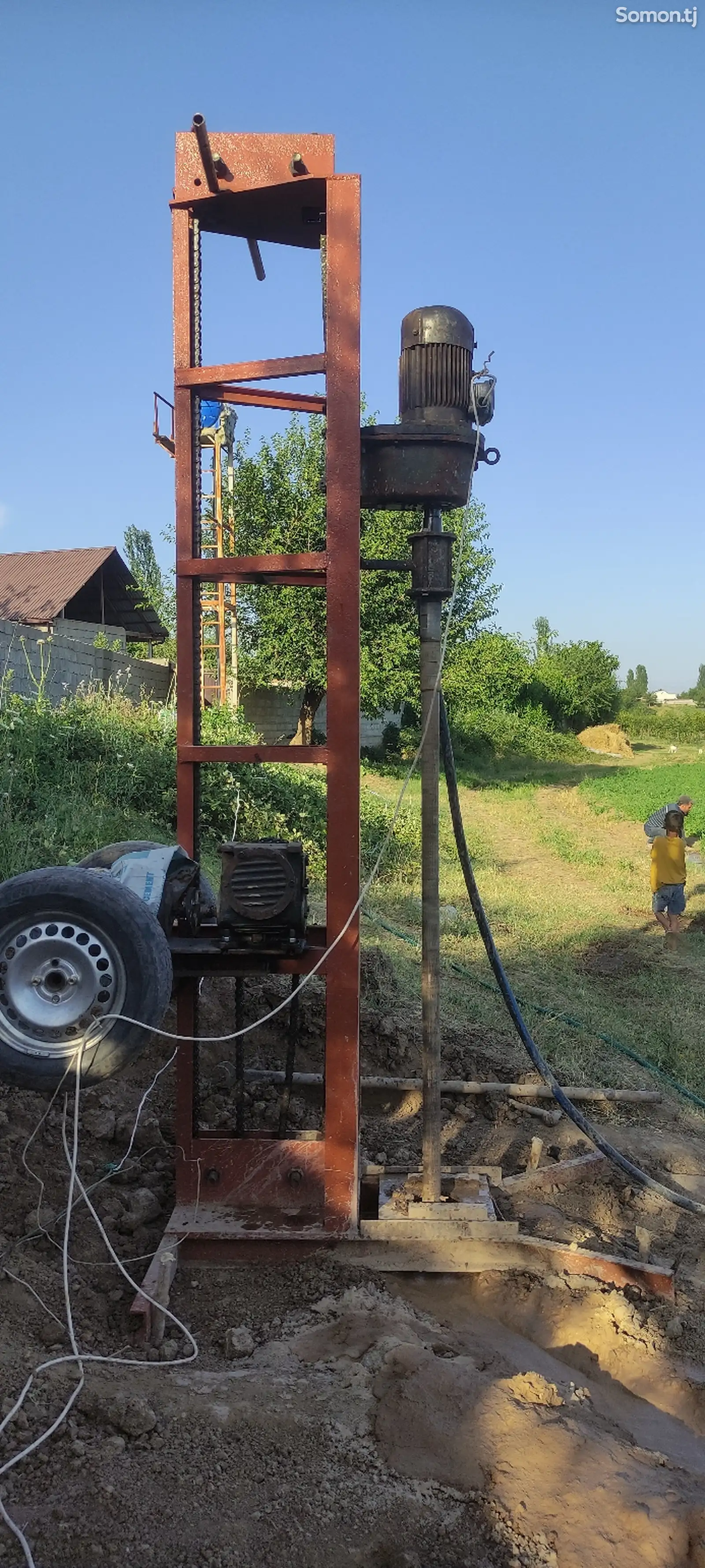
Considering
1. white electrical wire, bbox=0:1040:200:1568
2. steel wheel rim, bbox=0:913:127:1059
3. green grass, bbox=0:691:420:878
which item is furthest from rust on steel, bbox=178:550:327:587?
green grass, bbox=0:691:420:878

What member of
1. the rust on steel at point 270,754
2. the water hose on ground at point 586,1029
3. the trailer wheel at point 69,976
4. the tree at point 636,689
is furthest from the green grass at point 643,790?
the tree at point 636,689

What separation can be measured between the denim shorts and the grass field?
307 mm

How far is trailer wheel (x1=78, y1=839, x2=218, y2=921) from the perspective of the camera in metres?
4.00

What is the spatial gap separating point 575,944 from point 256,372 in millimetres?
7041

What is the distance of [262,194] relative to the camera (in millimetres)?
3719

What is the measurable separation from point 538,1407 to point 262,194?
4.04m

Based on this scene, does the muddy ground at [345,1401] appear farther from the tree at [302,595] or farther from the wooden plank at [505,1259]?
the tree at [302,595]

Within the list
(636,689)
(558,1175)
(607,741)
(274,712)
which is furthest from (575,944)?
(636,689)

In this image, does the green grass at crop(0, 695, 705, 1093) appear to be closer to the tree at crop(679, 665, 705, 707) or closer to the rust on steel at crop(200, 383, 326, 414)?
the rust on steel at crop(200, 383, 326, 414)

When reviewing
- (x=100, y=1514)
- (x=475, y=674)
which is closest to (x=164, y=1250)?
(x=100, y=1514)

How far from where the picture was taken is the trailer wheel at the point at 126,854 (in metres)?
4.00

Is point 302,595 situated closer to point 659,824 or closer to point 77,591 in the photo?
point 77,591

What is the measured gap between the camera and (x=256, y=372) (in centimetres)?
370

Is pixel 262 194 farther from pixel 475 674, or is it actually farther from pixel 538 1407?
pixel 475 674
